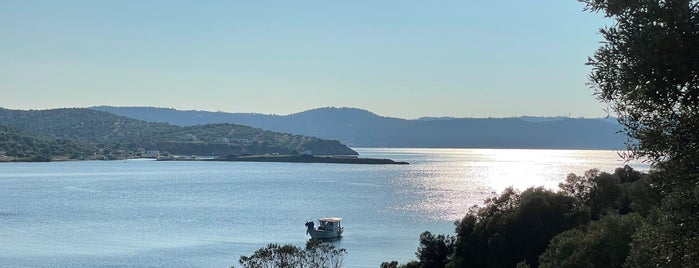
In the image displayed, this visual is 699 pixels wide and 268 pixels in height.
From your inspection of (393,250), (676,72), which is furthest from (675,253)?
(393,250)

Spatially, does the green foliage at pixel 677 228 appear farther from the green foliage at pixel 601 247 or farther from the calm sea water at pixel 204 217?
the calm sea water at pixel 204 217

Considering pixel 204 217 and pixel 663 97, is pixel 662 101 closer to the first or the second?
pixel 663 97

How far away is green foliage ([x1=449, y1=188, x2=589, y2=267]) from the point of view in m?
40.4

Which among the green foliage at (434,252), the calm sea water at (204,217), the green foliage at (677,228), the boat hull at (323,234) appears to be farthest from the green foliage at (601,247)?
the boat hull at (323,234)

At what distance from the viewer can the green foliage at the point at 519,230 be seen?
40.4m

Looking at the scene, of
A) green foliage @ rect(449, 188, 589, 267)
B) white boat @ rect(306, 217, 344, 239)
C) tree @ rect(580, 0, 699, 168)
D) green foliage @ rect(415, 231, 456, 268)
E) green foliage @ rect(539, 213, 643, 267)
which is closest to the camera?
tree @ rect(580, 0, 699, 168)

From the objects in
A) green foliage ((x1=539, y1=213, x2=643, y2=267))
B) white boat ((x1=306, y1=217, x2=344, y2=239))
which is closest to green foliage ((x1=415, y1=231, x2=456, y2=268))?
green foliage ((x1=539, y1=213, x2=643, y2=267))

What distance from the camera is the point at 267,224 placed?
88.1m

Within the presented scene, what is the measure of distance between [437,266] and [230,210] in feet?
207

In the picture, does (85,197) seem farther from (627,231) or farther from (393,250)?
(627,231)

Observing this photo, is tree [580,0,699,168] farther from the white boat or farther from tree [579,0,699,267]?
the white boat

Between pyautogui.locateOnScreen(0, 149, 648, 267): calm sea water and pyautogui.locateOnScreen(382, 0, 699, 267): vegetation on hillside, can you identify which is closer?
pyautogui.locateOnScreen(382, 0, 699, 267): vegetation on hillside

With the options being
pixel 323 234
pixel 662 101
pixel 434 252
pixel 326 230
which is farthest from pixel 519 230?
pixel 326 230

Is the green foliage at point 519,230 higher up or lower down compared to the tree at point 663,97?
lower down
